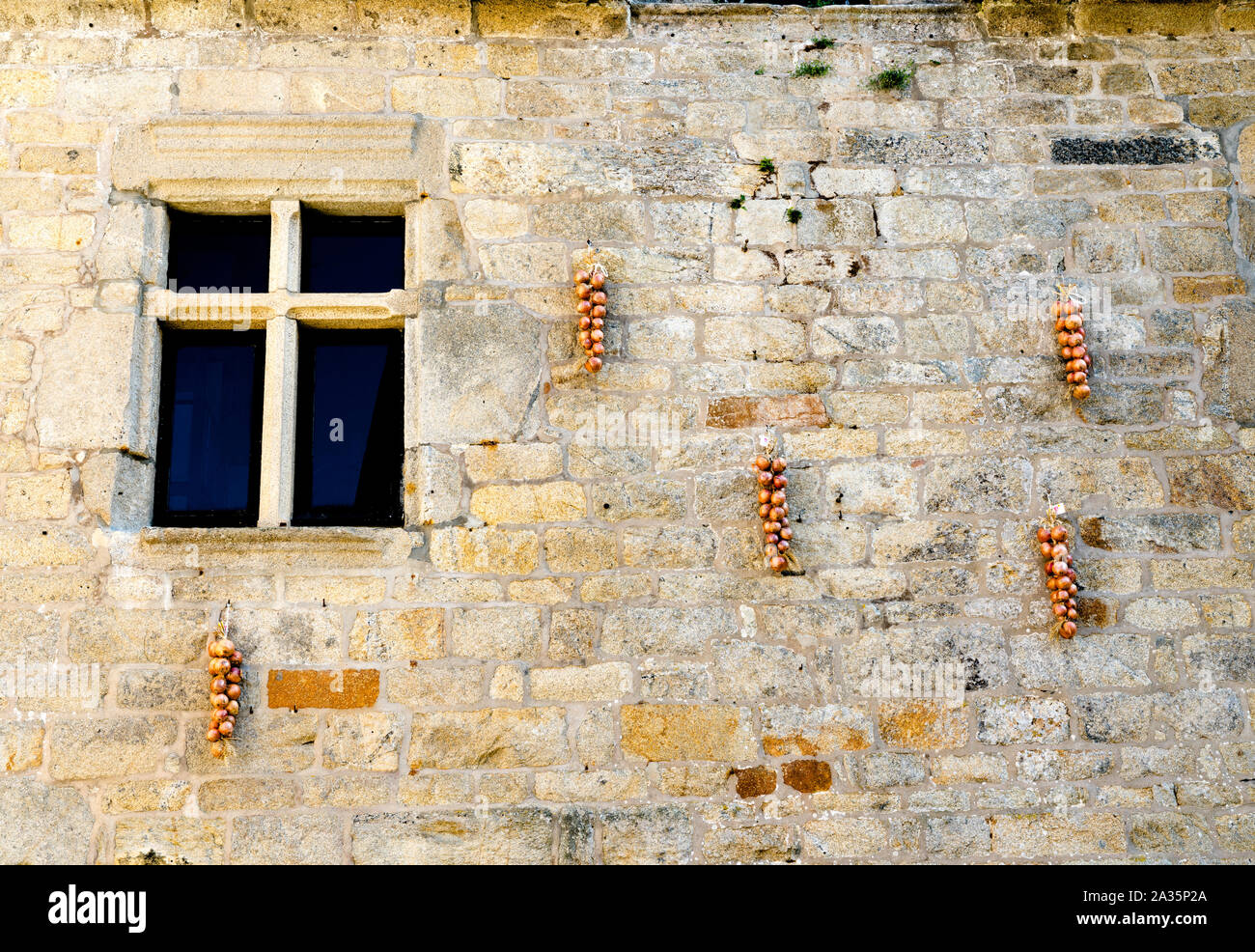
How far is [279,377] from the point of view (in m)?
3.97

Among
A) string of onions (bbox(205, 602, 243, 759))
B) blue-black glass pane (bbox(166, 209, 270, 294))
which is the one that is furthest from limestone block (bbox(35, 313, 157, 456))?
string of onions (bbox(205, 602, 243, 759))

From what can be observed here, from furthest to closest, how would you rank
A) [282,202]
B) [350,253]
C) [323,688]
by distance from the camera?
[350,253] → [282,202] → [323,688]

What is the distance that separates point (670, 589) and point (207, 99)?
2436 millimetres

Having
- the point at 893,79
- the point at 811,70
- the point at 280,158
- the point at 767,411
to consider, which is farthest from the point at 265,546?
the point at 893,79

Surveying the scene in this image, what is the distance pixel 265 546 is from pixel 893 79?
9.19ft

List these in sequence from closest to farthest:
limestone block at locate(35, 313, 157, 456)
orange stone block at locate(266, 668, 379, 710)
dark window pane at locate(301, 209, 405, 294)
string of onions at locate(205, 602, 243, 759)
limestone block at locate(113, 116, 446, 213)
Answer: string of onions at locate(205, 602, 243, 759)
orange stone block at locate(266, 668, 379, 710)
limestone block at locate(35, 313, 157, 456)
limestone block at locate(113, 116, 446, 213)
dark window pane at locate(301, 209, 405, 294)

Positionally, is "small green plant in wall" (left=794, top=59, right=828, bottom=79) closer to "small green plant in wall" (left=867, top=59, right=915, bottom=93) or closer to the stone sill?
"small green plant in wall" (left=867, top=59, right=915, bottom=93)

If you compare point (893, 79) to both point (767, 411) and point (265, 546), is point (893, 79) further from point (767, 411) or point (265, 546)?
point (265, 546)

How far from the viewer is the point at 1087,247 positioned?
4.16 m

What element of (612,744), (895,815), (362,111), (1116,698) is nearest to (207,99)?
(362,111)

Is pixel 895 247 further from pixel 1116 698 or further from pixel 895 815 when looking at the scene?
pixel 895 815

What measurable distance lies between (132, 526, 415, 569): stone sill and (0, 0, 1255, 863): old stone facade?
0.02m

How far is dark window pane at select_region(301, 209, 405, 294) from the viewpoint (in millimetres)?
4203

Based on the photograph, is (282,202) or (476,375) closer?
(476,375)
